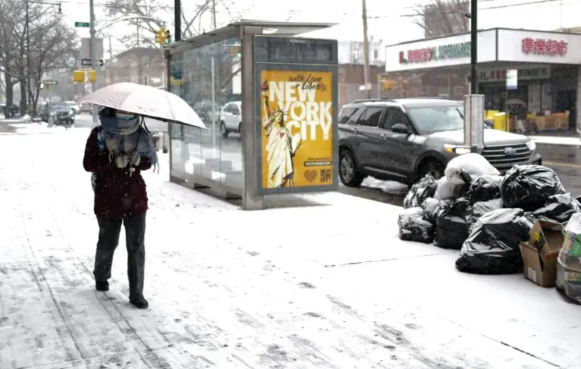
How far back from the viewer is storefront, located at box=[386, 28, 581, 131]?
32781 millimetres

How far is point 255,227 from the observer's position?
8789 millimetres

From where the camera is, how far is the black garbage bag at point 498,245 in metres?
6.27

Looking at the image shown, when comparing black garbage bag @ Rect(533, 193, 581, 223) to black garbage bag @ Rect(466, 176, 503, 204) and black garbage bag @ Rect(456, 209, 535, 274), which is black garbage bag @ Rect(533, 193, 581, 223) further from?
black garbage bag @ Rect(466, 176, 503, 204)

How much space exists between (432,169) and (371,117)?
2183 mm

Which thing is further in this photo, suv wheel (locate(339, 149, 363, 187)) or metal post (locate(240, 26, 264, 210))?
suv wheel (locate(339, 149, 363, 187))

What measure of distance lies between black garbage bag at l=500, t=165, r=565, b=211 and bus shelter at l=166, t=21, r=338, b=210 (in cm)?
401

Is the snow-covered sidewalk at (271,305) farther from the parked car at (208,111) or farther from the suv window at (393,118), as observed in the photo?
the suv window at (393,118)

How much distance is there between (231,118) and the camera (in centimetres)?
1076

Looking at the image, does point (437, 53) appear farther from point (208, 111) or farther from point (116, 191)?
point (116, 191)

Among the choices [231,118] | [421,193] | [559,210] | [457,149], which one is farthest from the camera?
[457,149]

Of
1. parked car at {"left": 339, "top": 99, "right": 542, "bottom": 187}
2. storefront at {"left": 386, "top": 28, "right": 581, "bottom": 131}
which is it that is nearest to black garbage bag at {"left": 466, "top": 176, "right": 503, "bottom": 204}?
parked car at {"left": 339, "top": 99, "right": 542, "bottom": 187}

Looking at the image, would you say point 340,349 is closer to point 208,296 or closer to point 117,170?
point 208,296

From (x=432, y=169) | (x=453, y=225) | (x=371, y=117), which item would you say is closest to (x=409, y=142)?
(x=432, y=169)

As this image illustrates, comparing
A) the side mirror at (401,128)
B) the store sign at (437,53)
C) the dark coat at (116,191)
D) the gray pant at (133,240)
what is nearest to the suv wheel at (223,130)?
the side mirror at (401,128)
